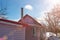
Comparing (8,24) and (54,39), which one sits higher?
(8,24)

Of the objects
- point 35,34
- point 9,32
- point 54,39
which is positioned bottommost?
point 54,39

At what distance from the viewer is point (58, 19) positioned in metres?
34.4

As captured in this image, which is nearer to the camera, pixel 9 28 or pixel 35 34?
pixel 9 28

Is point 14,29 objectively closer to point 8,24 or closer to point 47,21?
point 8,24

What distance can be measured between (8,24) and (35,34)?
30.7ft

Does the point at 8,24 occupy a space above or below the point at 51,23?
above

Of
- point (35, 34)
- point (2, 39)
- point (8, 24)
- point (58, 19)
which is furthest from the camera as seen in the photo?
point (58, 19)

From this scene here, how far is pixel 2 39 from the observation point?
42.7ft

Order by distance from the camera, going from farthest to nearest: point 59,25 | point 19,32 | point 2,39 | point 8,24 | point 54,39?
point 59,25
point 54,39
point 19,32
point 8,24
point 2,39

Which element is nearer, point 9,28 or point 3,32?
point 3,32

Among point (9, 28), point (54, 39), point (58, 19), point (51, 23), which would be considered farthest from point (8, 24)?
point (51, 23)

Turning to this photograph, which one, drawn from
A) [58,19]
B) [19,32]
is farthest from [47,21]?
[19,32]

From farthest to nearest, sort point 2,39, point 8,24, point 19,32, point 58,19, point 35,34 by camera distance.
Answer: point 58,19 → point 35,34 → point 19,32 → point 8,24 → point 2,39

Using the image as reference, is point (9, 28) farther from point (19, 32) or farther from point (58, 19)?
point (58, 19)
